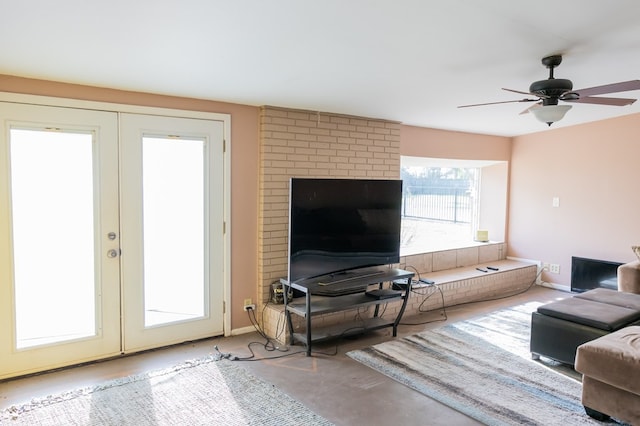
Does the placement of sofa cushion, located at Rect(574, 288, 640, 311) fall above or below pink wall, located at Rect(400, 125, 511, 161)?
below

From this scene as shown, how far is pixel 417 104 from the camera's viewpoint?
419cm

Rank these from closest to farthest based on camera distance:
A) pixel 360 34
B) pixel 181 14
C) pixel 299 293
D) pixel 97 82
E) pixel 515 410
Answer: pixel 181 14
pixel 360 34
pixel 515 410
pixel 97 82
pixel 299 293

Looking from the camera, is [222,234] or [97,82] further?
[222,234]

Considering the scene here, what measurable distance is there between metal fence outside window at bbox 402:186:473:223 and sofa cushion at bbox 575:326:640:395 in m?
3.18

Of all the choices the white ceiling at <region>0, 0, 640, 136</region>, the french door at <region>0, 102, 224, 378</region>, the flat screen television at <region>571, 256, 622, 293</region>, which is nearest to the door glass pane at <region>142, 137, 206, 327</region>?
the french door at <region>0, 102, 224, 378</region>

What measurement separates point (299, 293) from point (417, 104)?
2126 mm

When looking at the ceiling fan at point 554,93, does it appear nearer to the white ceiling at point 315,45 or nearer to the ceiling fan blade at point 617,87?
the ceiling fan blade at point 617,87

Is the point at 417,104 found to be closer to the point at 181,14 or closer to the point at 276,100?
the point at 276,100

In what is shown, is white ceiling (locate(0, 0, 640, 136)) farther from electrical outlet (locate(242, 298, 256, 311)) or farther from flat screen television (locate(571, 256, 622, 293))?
flat screen television (locate(571, 256, 622, 293))

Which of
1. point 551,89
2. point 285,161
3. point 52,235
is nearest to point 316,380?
point 285,161

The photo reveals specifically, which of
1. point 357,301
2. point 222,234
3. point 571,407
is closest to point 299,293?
point 357,301

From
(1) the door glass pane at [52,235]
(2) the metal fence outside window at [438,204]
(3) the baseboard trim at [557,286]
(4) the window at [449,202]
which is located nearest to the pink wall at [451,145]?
(4) the window at [449,202]

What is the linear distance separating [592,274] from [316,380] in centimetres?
419

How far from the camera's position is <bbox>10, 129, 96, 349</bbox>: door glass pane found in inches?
118
